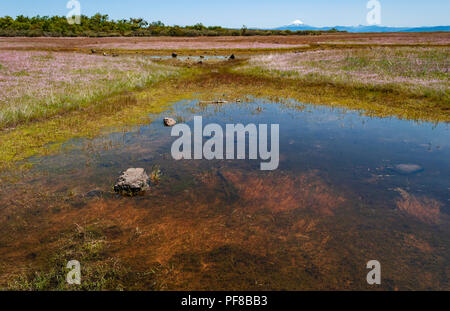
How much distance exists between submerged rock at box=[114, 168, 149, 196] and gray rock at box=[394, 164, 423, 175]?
771 centimetres

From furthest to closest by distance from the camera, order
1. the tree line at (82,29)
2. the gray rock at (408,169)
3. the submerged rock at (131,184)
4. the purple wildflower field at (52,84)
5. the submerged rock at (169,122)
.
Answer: the tree line at (82,29) < the purple wildflower field at (52,84) < the submerged rock at (169,122) < the gray rock at (408,169) < the submerged rock at (131,184)

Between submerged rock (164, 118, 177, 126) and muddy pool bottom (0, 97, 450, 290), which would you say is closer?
muddy pool bottom (0, 97, 450, 290)

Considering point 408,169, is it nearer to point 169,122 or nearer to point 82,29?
point 169,122

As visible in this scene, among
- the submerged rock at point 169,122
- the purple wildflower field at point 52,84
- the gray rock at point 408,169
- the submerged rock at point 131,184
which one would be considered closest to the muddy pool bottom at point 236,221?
the gray rock at point 408,169

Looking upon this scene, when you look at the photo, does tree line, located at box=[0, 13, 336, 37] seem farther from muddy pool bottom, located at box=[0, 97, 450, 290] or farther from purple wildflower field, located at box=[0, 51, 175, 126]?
muddy pool bottom, located at box=[0, 97, 450, 290]

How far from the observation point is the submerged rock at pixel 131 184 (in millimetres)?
6895

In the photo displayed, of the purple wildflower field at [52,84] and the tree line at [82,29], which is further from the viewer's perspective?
the tree line at [82,29]

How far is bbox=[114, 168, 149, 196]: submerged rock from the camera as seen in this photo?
689 cm

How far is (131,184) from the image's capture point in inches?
271

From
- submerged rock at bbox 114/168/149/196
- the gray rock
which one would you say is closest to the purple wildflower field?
submerged rock at bbox 114/168/149/196

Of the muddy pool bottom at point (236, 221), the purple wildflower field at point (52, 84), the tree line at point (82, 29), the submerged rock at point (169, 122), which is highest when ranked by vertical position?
the tree line at point (82, 29)

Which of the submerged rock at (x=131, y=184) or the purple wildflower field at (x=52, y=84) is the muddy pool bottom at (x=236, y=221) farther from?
the purple wildflower field at (x=52, y=84)

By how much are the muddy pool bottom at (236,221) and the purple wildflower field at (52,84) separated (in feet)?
22.2
